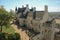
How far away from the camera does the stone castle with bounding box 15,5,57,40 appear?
66.4 feet

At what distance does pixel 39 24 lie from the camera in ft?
87.8

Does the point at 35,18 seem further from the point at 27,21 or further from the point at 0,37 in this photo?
the point at 0,37

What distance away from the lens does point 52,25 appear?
1997 cm

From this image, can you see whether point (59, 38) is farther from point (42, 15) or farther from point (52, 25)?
point (42, 15)

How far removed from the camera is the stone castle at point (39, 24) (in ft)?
66.4

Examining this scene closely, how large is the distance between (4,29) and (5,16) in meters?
2.24

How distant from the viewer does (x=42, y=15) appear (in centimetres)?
2680

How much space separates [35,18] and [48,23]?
8.17m

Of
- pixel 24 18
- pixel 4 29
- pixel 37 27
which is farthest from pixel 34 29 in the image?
pixel 24 18

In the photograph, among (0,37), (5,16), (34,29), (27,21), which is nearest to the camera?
(0,37)

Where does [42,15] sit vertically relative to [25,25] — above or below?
above

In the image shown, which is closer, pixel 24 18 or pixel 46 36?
pixel 46 36

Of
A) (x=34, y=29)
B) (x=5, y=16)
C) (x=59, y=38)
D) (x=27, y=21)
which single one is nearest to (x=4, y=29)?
(x=5, y=16)

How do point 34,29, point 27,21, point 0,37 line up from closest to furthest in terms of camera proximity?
point 0,37 → point 34,29 → point 27,21
